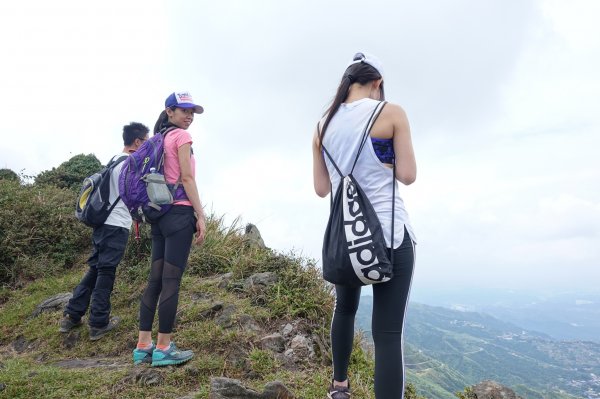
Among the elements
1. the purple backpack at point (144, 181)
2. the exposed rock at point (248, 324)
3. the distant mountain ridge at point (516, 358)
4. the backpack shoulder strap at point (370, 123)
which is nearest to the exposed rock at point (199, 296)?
the exposed rock at point (248, 324)

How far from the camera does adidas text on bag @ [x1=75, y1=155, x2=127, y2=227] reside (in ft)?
14.7

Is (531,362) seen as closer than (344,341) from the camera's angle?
No

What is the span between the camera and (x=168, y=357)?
361 centimetres

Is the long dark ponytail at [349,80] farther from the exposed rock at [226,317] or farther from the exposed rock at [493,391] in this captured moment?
the exposed rock at [226,317]

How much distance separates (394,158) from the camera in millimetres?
2324

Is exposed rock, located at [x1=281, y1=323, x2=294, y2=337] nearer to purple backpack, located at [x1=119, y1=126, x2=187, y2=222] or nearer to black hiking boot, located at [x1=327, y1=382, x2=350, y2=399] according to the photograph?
black hiking boot, located at [x1=327, y1=382, x2=350, y2=399]

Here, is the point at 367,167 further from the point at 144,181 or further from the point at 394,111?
the point at 144,181

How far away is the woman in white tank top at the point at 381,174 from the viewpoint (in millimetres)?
2217

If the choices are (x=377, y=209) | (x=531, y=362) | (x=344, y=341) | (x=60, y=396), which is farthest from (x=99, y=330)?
(x=531, y=362)

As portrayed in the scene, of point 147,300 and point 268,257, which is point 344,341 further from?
point 268,257

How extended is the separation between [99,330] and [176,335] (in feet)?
3.46

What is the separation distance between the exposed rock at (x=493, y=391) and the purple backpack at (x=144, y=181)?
10.00 ft

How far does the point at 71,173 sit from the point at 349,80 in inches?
465

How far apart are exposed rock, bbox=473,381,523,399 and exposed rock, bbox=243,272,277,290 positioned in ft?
8.94
